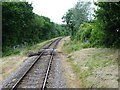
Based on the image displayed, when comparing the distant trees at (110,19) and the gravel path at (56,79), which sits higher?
the distant trees at (110,19)

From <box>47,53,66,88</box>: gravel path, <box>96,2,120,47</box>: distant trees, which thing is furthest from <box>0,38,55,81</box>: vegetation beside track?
<box>96,2,120,47</box>: distant trees

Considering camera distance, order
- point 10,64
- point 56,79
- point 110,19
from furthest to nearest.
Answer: point 10,64 → point 110,19 → point 56,79

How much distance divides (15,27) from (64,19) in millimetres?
34810

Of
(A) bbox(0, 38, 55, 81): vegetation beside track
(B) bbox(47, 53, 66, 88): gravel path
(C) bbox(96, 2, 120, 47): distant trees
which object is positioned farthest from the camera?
(A) bbox(0, 38, 55, 81): vegetation beside track

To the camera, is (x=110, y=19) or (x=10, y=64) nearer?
(x=110, y=19)

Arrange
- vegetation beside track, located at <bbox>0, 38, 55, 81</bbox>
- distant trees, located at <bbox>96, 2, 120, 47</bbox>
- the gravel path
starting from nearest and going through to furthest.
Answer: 1. the gravel path
2. distant trees, located at <bbox>96, 2, 120, 47</bbox>
3. vegetation beside track, located at <bbox>0, 38, 55, 81</bbox>

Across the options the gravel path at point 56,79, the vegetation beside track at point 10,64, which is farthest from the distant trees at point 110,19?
the vegetation beside track at point 10,64

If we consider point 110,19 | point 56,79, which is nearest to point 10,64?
point 56,79

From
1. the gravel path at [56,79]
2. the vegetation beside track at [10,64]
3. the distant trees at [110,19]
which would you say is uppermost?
the distant trees at [110,19]

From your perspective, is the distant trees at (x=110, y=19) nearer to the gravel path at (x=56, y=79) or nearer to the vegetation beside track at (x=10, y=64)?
the gravel path at (x=56, y=79)

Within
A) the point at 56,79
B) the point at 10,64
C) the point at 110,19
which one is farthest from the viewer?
the point at 10,64

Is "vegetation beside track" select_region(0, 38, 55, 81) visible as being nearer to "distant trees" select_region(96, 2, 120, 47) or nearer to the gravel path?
the gravel path

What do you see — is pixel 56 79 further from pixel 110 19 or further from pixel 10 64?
pixel 10 64

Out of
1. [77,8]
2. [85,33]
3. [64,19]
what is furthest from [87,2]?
[85,33]
